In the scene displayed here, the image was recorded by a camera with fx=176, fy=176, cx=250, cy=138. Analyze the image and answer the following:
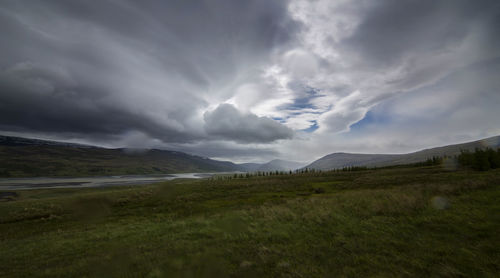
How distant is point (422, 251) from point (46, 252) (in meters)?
20.7

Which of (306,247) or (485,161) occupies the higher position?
(485,161)

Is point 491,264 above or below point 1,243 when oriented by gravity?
above

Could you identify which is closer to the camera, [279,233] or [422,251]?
[422,251]

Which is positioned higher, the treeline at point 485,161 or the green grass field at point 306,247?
the treeline at point 485,161

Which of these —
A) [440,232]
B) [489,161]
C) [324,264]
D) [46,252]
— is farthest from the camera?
[489,161]

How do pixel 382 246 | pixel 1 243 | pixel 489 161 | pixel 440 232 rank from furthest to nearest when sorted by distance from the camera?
pixel 489 161
pixel 1 243
pixel 440 232
pixel 382 246

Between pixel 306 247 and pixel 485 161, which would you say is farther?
pixel 485 161

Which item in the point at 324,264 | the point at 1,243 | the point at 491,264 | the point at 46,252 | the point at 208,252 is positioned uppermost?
the point at 491,264

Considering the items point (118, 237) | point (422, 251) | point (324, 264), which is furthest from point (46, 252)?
point (422, 251)

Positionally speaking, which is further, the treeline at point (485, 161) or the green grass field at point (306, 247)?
the treeline at point (485, 161)

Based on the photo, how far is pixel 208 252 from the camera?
9141 mm

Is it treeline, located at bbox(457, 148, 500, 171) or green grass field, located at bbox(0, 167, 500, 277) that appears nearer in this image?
green grass field, located at bbox(0, 167, 500, 277)

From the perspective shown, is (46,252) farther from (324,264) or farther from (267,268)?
(324,264)

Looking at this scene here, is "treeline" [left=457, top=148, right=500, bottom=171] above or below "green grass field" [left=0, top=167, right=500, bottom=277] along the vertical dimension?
above
